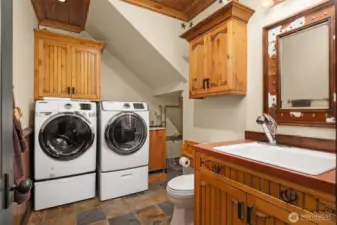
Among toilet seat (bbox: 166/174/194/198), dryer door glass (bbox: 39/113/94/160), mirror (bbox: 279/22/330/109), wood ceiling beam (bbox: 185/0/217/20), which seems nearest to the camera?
mirror (bbox: 279/22/330/109)

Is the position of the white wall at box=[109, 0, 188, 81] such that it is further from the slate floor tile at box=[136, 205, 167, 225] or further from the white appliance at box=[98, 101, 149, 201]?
the slate floor tile at box=[136, 205, 167, 225]

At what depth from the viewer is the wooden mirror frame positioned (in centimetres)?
133

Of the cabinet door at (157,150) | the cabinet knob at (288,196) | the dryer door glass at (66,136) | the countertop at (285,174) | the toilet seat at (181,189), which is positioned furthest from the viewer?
the cabinet door at (157,150)

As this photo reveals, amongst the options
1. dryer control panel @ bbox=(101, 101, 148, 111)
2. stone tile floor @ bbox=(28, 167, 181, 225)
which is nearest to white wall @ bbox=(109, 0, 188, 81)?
dryer control panel @ bbox=(101, 101, 148, 111)

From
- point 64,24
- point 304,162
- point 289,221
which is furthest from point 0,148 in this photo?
point 64,24

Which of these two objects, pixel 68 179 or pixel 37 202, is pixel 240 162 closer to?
pixel 68 179

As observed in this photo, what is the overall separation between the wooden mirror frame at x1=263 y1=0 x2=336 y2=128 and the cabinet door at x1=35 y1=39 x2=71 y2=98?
8.17 feet

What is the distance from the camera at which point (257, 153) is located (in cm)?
151

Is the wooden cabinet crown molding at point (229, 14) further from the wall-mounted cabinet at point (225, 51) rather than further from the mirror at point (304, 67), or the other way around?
the mirror at point (304, 67)

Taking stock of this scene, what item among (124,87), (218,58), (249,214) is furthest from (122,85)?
(249,214)

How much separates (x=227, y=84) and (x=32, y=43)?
2424 mm

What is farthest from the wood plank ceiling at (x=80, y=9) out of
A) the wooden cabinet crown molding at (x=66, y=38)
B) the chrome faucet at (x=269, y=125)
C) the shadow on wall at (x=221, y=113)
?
the chrome faucet at (x=269, y=125)

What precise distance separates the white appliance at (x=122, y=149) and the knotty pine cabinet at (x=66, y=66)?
1.90 feet

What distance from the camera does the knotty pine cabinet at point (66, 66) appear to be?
251 cm
